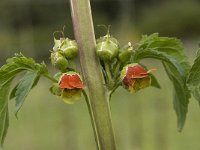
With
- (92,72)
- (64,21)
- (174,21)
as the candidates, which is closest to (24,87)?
(92,72)

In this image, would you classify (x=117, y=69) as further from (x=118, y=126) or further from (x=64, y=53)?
(x=118, y=126)

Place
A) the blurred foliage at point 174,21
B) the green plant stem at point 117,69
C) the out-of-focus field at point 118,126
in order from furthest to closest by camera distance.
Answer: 1. the blurred foliage at point 174,21
2. the out-of-focus field at point 118,126
3. the green plant stem at point 117,69

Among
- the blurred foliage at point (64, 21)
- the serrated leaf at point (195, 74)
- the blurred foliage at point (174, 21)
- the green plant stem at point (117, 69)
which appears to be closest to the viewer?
the serrated leaf at point (195, 74)

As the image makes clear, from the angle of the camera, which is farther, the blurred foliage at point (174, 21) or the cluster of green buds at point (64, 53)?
the blurred foliage at point (174, 21)

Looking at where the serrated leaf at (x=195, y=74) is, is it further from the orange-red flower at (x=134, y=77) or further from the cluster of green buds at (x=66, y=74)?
the cluster of green buds at (x=66, y=74)

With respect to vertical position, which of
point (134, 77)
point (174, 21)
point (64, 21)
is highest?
point (134, 77)

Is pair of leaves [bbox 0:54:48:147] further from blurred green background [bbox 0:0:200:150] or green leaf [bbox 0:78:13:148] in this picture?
blurred green background [bbox 0:0:200:150]

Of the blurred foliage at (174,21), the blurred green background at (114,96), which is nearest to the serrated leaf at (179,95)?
the blurred green background at (114,96)
